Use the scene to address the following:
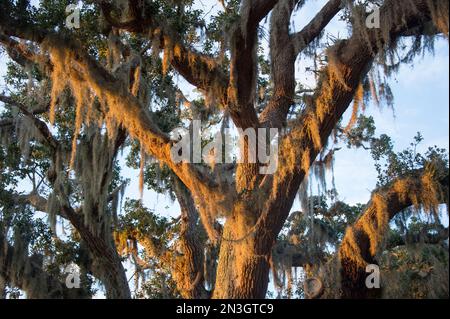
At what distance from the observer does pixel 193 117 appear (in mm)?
8984

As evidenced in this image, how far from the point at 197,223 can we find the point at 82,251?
65.0 inches

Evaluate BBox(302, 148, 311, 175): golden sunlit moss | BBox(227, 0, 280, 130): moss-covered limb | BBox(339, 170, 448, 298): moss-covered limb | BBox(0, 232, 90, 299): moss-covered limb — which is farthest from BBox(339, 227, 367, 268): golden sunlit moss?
BBox(0, 232, 90, 299): moss-covered limb

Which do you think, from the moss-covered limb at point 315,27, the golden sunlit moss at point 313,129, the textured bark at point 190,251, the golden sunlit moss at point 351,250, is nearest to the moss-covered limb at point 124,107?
the golden sunlit moss at point 313,129

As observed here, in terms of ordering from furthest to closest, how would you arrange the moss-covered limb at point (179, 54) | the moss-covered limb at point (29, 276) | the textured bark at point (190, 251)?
1. the textured bark at point (190, 251)
2. the moss-covered limb at point (179, 54)
3. the moss-covered limb at point (29, 276)

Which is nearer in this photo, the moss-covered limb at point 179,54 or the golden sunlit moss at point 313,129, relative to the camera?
the golden sunlit moss at point 313,129

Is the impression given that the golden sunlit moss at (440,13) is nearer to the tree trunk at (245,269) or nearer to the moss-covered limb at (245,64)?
the moss-covered limb at (245,64)

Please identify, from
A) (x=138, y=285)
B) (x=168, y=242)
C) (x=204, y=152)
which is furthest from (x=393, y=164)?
(x=138, y=285)

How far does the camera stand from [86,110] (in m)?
7.04

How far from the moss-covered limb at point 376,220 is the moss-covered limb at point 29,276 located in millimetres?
2776

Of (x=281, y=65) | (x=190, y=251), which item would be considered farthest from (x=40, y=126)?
(x=281, y=65)

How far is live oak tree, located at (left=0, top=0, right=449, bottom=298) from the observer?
19.1 ft

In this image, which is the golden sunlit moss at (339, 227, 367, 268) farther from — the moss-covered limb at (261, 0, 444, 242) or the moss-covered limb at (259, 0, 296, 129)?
the moss-covered limb at (259, 0, 296, 129)

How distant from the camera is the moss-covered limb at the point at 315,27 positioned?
7148 millimetres

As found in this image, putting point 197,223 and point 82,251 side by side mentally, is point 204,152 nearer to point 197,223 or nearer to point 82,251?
point 197,223
